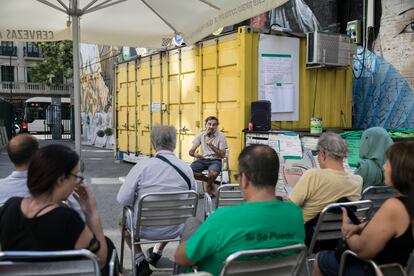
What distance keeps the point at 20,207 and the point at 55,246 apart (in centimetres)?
A: 27

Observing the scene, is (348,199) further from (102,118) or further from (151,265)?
(102,118)

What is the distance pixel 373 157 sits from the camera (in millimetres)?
4289

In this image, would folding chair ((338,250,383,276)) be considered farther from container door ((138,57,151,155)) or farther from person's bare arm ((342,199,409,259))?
container door ((138,57,151,155))

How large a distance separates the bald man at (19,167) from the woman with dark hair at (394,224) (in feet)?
7.02

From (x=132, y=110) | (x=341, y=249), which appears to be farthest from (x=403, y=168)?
(x=132, y=110)

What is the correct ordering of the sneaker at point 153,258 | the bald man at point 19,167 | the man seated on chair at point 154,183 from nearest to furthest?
the bald man at point 19,167 < the man seated on chair at point 154,183 < the sneaker at point 153,258

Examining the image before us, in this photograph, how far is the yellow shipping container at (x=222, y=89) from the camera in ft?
27.7

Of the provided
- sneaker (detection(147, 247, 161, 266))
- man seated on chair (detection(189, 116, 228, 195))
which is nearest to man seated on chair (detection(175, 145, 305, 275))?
sneaker (detection(147, 247, 161, 266))

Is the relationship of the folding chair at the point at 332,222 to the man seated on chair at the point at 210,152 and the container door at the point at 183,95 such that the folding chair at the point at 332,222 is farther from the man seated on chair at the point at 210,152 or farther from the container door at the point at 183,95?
the container door at the point at 183,95

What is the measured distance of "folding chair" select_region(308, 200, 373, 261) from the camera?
134 inches

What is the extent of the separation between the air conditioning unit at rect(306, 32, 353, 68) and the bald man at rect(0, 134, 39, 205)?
20.5ft

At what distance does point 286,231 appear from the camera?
2.36 meters

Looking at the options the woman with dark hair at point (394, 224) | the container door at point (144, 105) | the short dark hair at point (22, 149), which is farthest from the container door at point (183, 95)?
the woman with dark hair at point (394, 224)

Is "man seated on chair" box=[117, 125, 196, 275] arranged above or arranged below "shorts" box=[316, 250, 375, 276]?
above
